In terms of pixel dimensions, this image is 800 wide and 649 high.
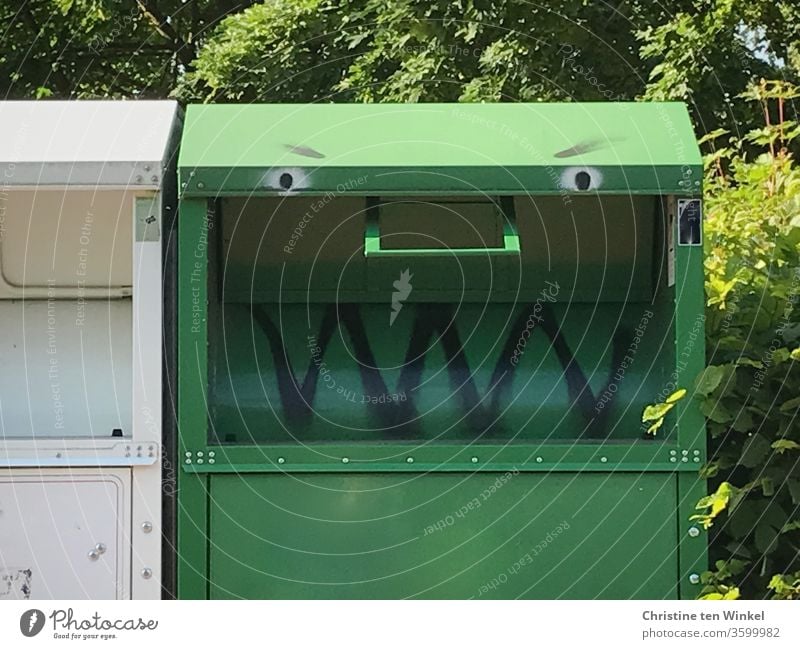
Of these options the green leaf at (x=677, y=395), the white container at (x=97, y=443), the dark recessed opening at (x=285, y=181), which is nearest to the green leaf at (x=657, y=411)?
the green leaf at (x=677, y=395)

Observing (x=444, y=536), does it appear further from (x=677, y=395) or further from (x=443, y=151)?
(x=443, y=151)

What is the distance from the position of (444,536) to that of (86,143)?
5.01 ft

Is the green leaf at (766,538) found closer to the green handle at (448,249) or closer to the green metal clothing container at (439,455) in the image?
the green metal clothing container at (439,455)

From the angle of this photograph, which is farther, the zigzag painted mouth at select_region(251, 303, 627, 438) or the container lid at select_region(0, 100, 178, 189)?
the zigzag painted mouth at select_region(251, 303, 627, 438)

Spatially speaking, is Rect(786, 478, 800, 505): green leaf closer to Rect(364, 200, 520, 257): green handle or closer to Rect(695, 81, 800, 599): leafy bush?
Rect(695, 81, 800, 599): leafy bush

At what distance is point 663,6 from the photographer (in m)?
8.70

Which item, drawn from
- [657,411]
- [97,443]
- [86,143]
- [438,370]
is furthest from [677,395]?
[86,143]

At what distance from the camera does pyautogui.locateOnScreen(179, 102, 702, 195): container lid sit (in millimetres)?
3465

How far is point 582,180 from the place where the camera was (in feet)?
11.5

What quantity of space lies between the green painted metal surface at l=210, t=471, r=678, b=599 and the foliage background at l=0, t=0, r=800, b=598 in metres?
0.21

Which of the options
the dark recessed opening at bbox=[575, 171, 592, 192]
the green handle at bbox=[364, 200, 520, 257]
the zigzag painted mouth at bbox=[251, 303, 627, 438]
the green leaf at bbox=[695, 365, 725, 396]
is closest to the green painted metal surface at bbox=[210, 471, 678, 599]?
the green leaf at bbox=[695, 365, 725, 396]

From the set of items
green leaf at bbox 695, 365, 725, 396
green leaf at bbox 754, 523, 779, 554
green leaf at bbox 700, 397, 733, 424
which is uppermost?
green leaf at bbox 695, 365, 725, 396

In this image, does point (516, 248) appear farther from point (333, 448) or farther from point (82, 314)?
point (82, 314)

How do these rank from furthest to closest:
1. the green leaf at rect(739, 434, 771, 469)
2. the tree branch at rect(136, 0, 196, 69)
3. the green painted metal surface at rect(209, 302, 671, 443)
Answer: the tree branch at rect(136, 0, 196, 69) → the green painted metal surface at rect(209, 302, 671, 443) → the green leaf at rect(739, 434, 771, 469)
